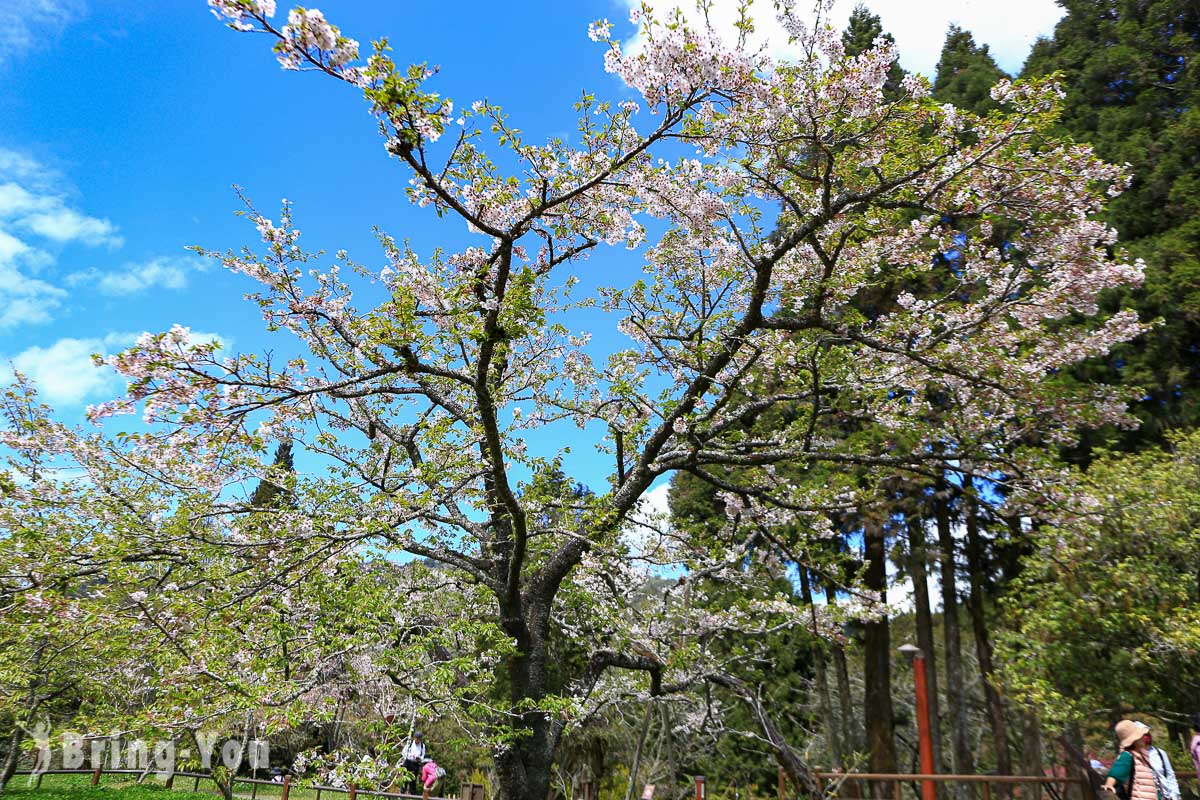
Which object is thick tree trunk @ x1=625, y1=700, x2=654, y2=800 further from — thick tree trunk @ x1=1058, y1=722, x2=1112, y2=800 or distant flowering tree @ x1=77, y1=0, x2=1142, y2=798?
thick tree trunk @ x1=1058, y1=722, x2=1112, y2=800

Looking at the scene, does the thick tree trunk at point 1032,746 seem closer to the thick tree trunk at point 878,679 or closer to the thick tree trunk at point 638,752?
the thick tree trunk at point 878,679

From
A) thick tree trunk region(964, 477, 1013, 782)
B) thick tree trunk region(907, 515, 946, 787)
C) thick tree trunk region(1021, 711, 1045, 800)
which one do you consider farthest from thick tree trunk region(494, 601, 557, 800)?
thick tree trunk region(1021, 711, 1045, 800)

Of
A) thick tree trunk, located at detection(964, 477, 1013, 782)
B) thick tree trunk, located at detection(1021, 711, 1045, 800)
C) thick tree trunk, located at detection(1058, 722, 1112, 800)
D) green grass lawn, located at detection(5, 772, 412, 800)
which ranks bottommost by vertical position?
green grass lawn, located at detection(5, 772, 412, 800)

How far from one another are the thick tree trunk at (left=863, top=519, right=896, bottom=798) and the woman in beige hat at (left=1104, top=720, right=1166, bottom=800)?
570cm

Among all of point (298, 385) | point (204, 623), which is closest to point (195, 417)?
point (298, 385)

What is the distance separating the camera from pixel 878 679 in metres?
12.3

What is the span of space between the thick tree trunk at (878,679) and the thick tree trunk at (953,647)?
1.16m

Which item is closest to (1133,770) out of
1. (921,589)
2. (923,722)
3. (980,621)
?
(923,722)

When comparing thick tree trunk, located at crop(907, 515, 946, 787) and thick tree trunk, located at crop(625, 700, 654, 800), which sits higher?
thick tree trunk, located at crop(907, 515, 946, 787)

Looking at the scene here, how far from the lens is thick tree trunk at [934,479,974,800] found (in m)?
12.2

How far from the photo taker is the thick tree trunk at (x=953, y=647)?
40.1 feet

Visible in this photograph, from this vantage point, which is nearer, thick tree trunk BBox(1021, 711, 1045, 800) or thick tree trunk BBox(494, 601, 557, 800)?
thick tree trunk BBox(494, 601, 557, 800)

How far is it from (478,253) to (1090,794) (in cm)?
802

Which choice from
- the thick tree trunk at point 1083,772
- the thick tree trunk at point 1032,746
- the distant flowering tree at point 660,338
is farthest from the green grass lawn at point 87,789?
the thick tree trunk at point 1032,746
